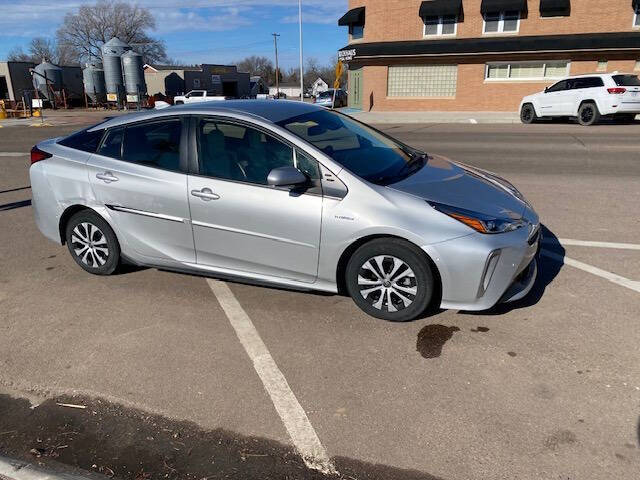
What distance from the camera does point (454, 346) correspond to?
3.44 m

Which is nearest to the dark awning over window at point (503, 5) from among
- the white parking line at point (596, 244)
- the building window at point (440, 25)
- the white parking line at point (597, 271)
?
the building window at point (440, 25)

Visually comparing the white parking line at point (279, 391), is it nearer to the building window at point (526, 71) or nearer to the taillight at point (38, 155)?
the taillight at point (38, 155)

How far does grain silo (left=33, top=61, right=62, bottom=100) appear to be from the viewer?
48.8 m

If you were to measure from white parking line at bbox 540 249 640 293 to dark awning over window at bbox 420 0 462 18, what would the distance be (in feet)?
81.7

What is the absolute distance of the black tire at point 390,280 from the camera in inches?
140

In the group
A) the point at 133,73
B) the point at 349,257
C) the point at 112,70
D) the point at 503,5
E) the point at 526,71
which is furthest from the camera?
the point at 112,70

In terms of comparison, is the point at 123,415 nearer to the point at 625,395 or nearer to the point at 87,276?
the point at 87,276

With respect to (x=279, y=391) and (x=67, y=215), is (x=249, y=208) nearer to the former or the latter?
(x=279, y=391)

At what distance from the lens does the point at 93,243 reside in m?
4.67

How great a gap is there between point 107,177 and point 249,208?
57.1 inches

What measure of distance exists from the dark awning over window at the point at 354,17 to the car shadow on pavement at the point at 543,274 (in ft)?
85.1

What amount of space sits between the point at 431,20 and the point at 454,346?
27639 mm

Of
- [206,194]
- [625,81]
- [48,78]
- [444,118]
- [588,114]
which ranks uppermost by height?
[48,78]

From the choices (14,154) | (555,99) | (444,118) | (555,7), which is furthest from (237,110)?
(555,7)
